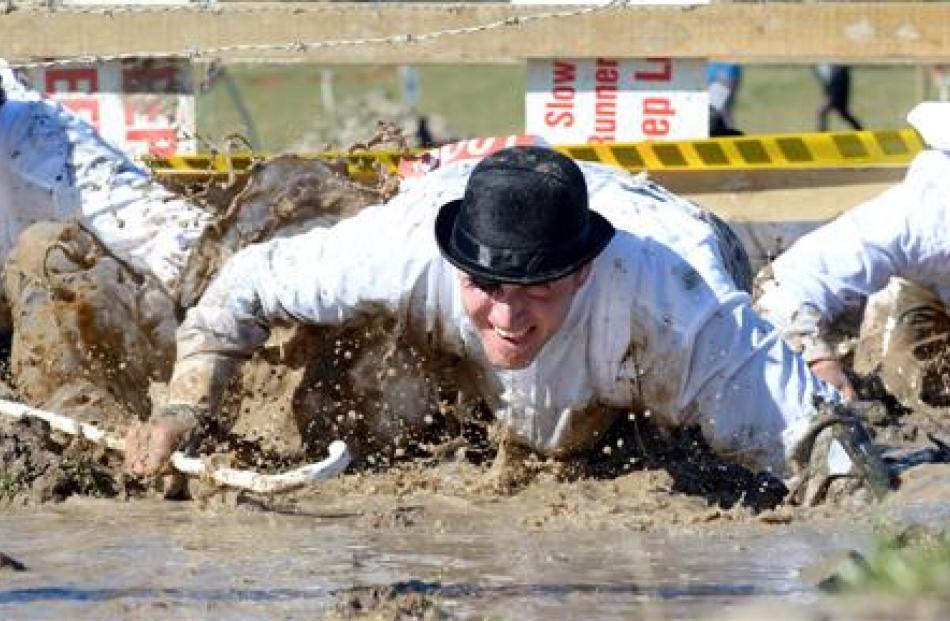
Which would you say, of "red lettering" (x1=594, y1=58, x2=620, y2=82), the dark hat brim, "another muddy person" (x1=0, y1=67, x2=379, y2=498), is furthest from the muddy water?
"red lettering" (x1=594, y1=58, x2=620, y2=82)

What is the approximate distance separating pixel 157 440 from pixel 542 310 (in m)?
1.17

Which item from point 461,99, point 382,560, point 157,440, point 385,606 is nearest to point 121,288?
point 157,440

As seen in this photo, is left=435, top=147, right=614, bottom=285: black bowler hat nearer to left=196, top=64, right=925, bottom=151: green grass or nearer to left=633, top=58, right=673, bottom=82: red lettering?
left=633, top=58, right=673, bottom=82: red lettering

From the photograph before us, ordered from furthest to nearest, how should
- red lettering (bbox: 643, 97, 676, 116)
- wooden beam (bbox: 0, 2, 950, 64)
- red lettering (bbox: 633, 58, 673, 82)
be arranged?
1. red lettering (bbox: 643, 97, 676, 116)
2. red lettering (bbox: 633, 58, 673, 82)
3. wooden beam (bbox: 0, 2, 950, 64)

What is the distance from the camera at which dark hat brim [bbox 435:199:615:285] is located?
6.80 metres

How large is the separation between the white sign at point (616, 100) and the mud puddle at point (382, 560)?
4238 mm

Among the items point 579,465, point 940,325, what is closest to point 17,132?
point 579,465

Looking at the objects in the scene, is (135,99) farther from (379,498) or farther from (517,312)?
(517,312)

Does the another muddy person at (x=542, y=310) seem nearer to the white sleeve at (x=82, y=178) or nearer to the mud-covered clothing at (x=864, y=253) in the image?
the mud-covered clothing at (x=864, y=253)

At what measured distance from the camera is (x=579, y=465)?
7.82m

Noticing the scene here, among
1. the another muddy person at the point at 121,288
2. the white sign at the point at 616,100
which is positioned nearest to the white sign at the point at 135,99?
the white sign at the point at 616,100

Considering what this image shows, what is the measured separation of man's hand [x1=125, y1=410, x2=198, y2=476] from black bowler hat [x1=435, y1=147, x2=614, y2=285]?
0.97 m

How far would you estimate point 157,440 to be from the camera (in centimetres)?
725

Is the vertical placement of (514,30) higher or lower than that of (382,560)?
higher
